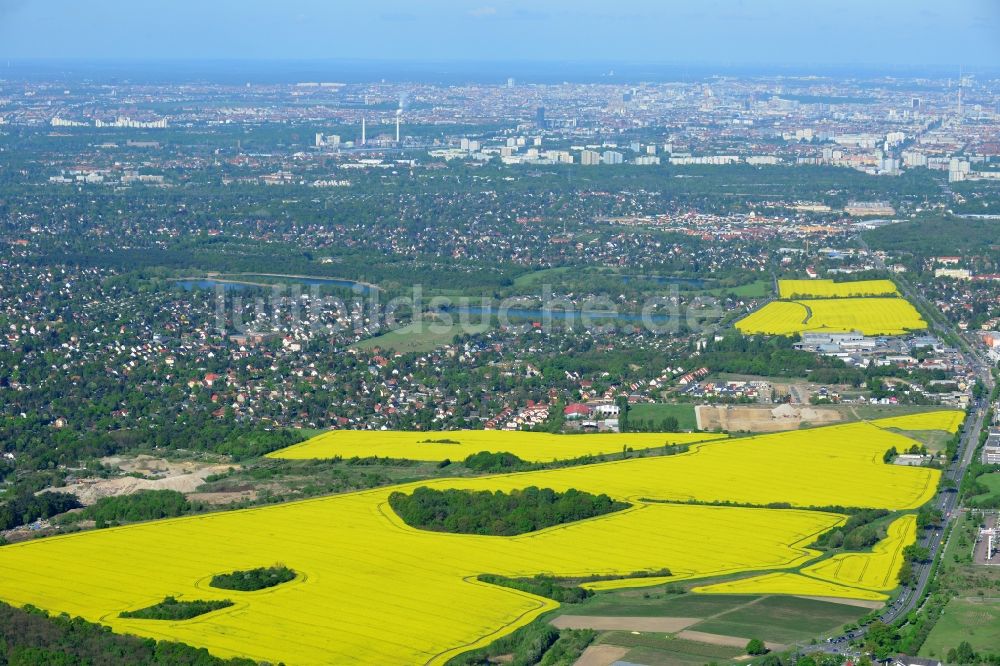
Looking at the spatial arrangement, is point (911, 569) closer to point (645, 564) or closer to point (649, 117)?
point (645, 564)

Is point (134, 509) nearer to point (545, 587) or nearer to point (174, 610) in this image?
point (174, 610)

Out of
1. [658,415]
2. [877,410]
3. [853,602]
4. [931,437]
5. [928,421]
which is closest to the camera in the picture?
[853,602]

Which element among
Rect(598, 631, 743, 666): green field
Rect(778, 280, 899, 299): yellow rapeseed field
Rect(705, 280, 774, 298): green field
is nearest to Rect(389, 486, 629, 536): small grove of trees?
Rect(598, 631, 743, 666): green field

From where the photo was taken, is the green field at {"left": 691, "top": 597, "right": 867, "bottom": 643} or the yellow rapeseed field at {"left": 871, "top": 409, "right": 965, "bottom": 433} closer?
the green field at {"left": 691, "top": 597, "right": 867, "bottom": 643}

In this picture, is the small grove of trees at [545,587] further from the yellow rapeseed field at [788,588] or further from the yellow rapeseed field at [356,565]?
the yellow rapeseed field at [788,588]

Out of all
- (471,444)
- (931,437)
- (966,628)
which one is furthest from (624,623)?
(931,437)

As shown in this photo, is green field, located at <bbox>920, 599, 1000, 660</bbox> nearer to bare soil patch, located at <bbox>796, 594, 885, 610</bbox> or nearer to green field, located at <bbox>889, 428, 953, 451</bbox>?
bare soil patch, located at <bbox>796, 594, 885, 610</bbox>
